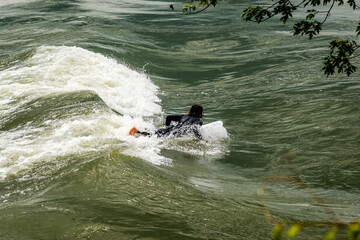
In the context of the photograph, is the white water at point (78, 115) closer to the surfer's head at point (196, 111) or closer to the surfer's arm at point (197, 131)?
the surfer's arm at point (197, 131)

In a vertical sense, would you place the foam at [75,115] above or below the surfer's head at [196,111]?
below

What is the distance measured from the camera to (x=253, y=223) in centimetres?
529

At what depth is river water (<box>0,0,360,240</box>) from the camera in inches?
209

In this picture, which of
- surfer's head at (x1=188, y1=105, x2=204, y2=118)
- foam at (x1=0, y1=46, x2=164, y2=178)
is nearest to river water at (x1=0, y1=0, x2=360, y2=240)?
foam at (x1=0, y1=46, x2=164, y2=178)

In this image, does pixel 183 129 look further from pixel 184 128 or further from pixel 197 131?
pixel 197 131

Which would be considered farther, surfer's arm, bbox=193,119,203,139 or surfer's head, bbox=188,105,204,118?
surfer's head, bbox=188,105,204,118

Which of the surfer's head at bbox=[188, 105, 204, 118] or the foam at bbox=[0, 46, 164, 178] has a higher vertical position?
the surfer's head at bbox=[188, 105, 204, 118]

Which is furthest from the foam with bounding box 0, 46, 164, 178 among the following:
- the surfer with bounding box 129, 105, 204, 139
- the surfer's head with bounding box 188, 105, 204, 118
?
the surfer's head with bounding box 188, 105, 204, 118

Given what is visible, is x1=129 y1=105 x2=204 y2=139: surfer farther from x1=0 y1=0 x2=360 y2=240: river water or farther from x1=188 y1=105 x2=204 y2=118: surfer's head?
x1=0 y1=0 x2=360 y2=240: river water

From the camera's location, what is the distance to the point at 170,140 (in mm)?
9648

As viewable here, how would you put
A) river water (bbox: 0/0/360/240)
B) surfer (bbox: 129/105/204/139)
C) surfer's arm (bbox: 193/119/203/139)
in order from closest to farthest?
river water (bbox: 0/0/360/240) < surfer (bbox: 129/105/204/139) < surfer's arm (bbox: 193/119/203/139)

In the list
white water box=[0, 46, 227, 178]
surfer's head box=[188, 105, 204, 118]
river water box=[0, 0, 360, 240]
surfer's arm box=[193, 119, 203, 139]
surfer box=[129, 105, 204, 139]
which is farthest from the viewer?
surfer's head box=[188, 105, 204, 118]

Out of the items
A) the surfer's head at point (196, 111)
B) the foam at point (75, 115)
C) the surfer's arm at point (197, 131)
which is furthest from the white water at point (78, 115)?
the surfer's head at point (196, 111)

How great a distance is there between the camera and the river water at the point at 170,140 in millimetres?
5305
